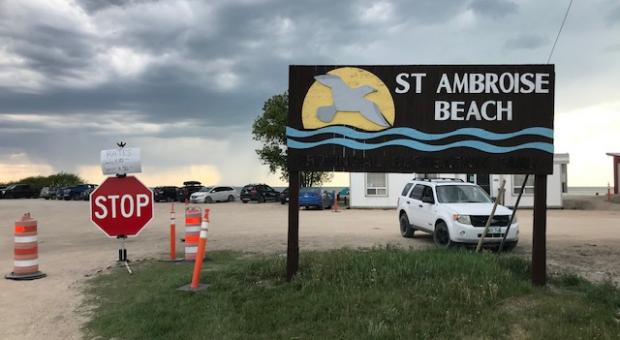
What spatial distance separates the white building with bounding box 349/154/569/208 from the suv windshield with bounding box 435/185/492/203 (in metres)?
17.9

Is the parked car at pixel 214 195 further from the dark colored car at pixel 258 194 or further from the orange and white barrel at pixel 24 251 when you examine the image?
the orange and white barrel at pixel 24 251

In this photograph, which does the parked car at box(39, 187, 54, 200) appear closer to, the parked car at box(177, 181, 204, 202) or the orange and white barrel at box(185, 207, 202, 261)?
the parked car at box(177, 181, 204, 202)

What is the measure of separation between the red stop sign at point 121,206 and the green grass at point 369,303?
6.20ft

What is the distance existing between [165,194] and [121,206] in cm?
3831

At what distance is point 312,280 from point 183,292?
75.3 inches

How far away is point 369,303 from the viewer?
21.5 feet

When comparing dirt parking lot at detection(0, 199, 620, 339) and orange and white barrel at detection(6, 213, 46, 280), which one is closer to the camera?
dirt parking lot at detection(0, 199, 620, 339)

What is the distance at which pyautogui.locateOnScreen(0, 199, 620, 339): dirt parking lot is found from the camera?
7293mm

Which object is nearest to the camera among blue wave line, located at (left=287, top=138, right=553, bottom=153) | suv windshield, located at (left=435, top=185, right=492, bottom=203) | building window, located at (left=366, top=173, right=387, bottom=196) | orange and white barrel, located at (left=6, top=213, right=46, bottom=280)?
blue wave line, located at (left=287, top=138, right=553, bottom=153)

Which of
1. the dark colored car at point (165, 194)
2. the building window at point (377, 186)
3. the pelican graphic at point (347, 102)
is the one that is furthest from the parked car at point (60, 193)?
the pelican graphic at point (347, 102)

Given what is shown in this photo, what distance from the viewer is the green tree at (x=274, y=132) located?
45156 mm

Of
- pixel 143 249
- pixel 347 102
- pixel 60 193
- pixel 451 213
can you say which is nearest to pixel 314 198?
pixel 143 249

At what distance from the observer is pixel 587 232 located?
17.8 meters

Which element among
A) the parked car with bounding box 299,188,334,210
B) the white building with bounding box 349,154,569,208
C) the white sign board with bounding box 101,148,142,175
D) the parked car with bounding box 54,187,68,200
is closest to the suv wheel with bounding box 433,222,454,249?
the white sign board with bounding box 101,148,142,175
